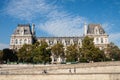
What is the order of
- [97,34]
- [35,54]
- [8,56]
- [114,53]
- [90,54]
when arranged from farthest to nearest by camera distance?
[97,34]
[8,56]
[114,53]
[35,54]
[90,54]

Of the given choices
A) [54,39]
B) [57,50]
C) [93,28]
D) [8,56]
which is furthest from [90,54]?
[54,39]

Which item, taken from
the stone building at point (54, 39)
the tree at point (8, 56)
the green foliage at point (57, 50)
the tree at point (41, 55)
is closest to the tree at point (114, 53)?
the stone building at point (54, 39)

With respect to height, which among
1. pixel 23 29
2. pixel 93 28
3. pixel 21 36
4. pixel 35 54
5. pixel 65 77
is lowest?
pixel 65 77

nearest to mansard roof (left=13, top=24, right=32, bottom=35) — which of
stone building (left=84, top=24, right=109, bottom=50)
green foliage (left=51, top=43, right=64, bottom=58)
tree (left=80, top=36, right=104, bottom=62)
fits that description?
stone building (left=84, top=24, right=109, bottom=50)

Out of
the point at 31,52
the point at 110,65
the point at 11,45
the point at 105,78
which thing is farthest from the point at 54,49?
the point at 105,78

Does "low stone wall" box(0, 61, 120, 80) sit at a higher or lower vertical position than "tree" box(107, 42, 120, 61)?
lower

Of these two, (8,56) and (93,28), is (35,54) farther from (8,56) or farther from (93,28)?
(93,28)

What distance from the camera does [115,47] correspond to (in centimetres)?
8800

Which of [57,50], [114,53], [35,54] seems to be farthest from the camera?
[114,53]

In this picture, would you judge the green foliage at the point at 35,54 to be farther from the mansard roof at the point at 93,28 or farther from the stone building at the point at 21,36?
the mansard roof at the point at 93,28

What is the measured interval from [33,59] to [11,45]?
2554cm

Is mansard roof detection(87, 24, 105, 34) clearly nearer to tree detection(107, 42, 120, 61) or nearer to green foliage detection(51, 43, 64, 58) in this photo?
tree detection(107, 42, 120, 61)

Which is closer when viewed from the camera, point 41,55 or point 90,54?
point 90,54

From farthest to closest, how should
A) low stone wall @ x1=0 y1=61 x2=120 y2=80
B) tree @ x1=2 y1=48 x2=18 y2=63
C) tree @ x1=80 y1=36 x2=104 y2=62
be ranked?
tree @ x1=2 y1=48 x2=18 y2=63 → tree @ x1=80 y1=36 x2=104 y2=62 → low stone wall @ x1=0 y1=61 x2=120 y2=80
